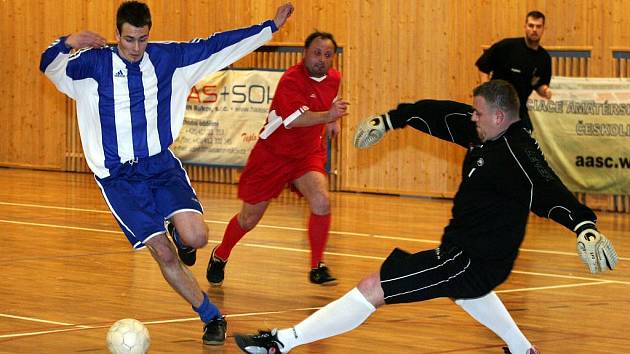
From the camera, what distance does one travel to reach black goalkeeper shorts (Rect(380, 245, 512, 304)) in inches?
238

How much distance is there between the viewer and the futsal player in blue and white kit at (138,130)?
7.13 m

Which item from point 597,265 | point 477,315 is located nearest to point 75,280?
point 477,315

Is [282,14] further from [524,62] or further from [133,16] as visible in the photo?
[524,62]

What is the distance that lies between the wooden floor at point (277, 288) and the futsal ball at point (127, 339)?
454 mm

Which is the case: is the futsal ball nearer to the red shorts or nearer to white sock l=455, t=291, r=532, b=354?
white sock l=455, t=291, r=532, b=354

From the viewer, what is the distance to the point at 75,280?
31.5 feet

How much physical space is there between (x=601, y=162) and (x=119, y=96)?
32.1 ft

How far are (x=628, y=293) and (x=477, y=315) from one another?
11.7 feet

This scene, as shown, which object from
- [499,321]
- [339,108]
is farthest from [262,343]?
[339,108]

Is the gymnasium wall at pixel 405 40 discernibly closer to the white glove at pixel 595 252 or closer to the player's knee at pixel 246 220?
the player's knee at pixel 246 220

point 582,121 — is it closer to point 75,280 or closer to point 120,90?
point 75,280

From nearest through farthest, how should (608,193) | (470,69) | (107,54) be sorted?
(107,54) → (608,193) → (470,69)

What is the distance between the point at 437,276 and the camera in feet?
19.9

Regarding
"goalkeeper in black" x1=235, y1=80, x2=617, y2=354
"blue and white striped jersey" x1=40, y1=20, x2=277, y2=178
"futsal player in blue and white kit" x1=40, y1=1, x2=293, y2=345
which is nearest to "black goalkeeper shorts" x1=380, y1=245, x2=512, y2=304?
"goalkeeper in black" x1=235, y1=80, x2=617, y2=354
